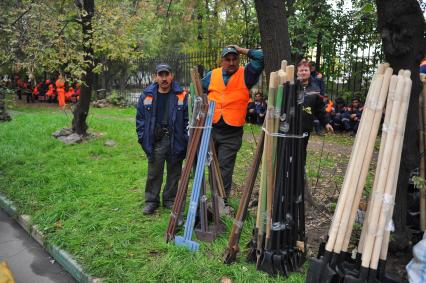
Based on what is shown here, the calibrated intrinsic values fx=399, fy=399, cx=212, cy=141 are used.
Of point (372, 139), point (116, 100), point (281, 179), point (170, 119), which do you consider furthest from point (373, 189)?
point (116, 100)

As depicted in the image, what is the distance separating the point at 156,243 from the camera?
4.26m

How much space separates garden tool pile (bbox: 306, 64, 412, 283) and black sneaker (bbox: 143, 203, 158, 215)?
8.82 feet

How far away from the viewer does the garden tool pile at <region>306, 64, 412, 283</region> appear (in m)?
2.72

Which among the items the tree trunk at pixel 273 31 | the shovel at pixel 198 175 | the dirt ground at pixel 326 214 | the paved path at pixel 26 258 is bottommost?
the paved path at pixel 26 258

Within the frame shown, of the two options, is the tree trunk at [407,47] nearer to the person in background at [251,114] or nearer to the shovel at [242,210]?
the shovel at [242,210]

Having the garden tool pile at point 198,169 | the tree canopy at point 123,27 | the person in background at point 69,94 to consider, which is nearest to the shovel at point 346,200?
the garden tool pile at point 198,169

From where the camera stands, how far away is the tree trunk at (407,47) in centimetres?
322

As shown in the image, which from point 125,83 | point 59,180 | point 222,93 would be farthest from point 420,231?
point 125,83

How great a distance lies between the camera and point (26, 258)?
4.68m

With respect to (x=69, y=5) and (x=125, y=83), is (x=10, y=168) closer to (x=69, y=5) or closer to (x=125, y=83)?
(x=69, y=5)

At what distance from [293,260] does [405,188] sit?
3.90 ft

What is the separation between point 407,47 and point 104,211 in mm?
4031

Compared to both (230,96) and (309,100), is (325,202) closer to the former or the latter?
(309,100)

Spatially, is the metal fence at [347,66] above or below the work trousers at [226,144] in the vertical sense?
above
